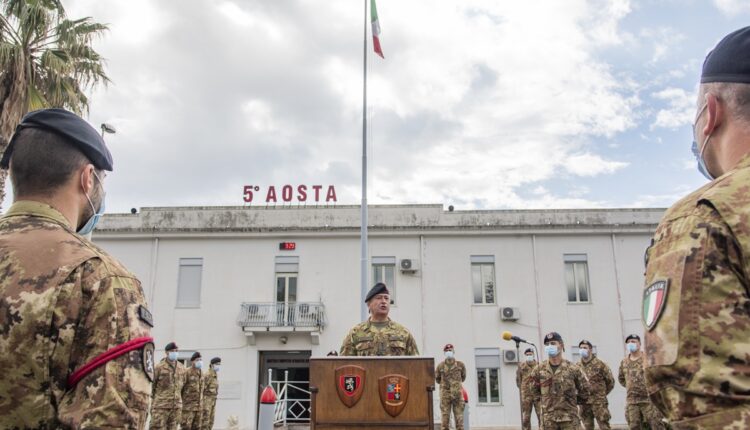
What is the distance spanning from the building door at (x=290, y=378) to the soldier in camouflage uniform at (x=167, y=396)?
8.45m

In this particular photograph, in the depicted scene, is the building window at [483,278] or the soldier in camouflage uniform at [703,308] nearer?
the soldier in camouflage uniform at [703,308]

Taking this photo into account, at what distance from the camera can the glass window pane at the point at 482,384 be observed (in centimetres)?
2288

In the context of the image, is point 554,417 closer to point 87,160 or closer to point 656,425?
point 656,425

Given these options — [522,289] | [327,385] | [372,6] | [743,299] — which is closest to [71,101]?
[372,6]

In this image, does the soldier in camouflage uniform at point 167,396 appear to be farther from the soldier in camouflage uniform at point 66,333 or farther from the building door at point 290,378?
the soldier in camouflage uniform at point 66,333

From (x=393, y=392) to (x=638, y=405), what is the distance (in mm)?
9770

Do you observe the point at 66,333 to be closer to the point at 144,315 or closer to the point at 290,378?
Answer: the point at 144,315

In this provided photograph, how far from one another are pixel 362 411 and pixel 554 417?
726 cm

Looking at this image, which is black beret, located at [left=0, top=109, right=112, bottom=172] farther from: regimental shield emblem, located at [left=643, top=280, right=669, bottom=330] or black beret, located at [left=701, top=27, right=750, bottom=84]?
black beret, located at [left=701, top=27, right=750, bottom=84]

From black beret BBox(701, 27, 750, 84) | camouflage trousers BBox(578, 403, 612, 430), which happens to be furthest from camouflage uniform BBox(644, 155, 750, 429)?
camouflage trousers BBox(578, 403, 612, 430)

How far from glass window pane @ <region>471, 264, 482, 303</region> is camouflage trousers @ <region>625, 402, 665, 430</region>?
11627 millimetres

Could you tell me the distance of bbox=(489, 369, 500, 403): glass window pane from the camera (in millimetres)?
22875

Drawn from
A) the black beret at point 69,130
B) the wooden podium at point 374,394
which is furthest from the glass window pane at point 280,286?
the black beret at point 69,130

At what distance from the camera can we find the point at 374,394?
16.0ft
